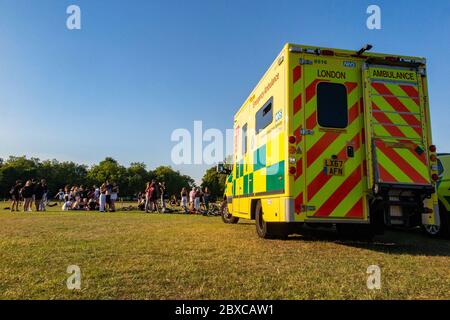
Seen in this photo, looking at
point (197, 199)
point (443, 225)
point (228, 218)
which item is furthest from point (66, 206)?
point (443, 225)

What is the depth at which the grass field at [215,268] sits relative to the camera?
370 centimetres

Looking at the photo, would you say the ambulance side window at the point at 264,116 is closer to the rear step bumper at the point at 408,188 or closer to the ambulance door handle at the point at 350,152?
the ambulance door handle at the point at 350,152

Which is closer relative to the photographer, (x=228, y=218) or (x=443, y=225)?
(x=443, y=225)

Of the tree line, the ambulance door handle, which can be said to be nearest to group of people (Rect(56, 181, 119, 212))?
the ambulance door handle

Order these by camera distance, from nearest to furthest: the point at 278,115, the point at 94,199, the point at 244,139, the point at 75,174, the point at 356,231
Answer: the point at 278,115 → the point at 356,231 → the point at 244,139 → the point at 94,199 → the point at 75,174

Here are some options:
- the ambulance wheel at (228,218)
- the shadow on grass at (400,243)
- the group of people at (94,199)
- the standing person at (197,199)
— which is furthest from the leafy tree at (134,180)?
the shadow on grass at (400,243)

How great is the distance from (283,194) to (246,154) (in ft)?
10.4

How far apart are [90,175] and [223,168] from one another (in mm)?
86355

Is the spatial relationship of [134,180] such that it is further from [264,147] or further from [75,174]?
[264,147]

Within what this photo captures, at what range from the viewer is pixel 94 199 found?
899 inches

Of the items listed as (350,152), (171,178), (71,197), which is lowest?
(71,197)

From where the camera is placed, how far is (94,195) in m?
23.3
